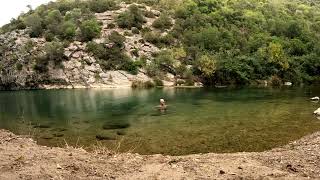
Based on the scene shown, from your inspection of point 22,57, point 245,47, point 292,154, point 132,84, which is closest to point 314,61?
point 245,47

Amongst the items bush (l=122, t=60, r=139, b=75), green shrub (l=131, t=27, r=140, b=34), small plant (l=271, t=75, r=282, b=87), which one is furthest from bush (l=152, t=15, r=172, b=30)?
small plant (l=271, t=75, r=282, b=87)

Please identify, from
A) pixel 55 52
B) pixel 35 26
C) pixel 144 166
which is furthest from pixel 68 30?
pixel 144 166

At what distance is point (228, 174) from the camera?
44.7 ft

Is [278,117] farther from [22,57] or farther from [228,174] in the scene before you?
[22,57]

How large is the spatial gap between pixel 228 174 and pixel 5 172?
666cm

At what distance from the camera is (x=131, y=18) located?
119000 millimetres

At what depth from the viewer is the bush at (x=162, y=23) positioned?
396 ft

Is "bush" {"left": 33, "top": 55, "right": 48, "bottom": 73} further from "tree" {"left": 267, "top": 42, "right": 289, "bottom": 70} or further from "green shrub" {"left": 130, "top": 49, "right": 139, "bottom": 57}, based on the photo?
"tree" {"left": 267, "top": 42, "right": 289, "bottom": 70}

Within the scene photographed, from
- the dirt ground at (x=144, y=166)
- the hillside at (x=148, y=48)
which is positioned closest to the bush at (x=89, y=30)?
the hillside at (x=148, y=48)

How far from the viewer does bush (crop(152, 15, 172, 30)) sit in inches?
4756

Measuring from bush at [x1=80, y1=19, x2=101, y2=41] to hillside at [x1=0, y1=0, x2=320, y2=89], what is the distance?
0.25 m

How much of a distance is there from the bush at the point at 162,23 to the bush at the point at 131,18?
4.01 metres

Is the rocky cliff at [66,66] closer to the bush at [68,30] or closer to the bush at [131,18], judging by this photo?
the bush at [131,18]

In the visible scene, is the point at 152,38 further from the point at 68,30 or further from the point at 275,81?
the point at 275,81
